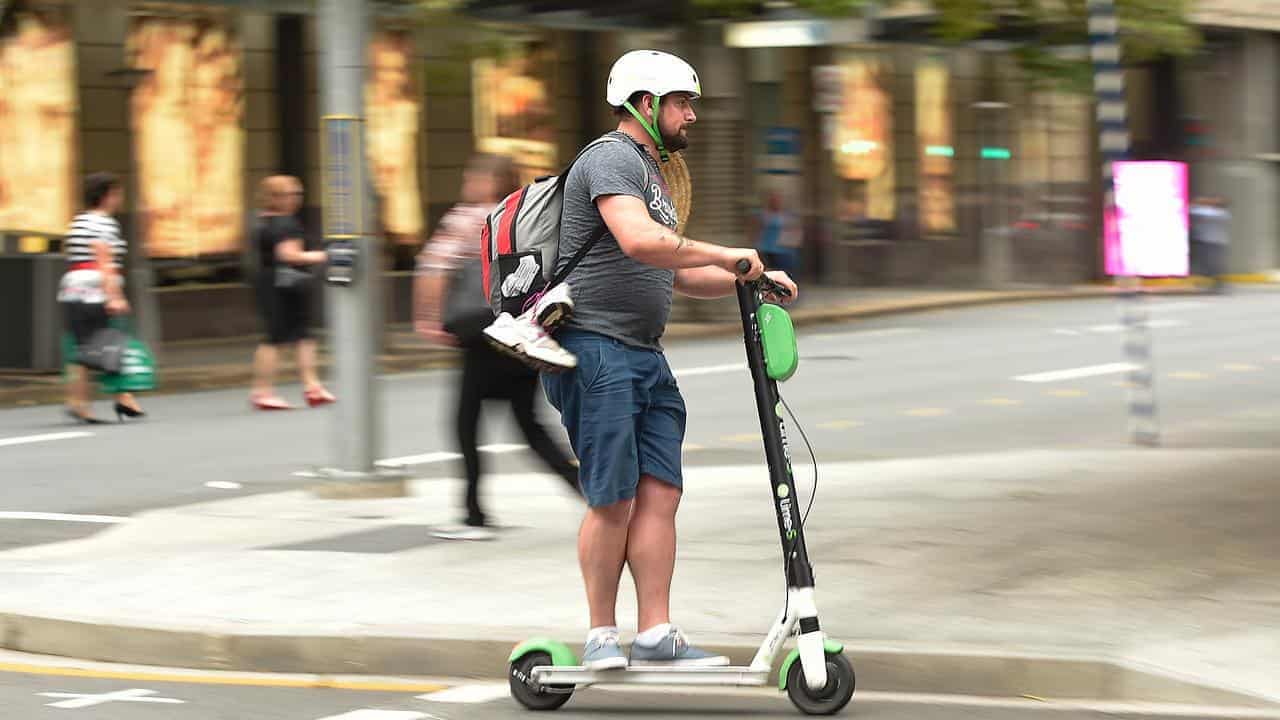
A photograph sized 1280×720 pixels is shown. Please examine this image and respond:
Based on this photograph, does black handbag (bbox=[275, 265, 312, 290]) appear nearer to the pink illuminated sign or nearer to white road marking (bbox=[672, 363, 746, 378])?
white road marking (bbox=[672, 363, 746, 378])

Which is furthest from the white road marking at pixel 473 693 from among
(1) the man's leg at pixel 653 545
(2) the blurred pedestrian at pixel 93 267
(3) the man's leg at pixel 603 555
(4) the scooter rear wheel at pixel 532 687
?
(2) the blurred pedestrian at pixel 93 267

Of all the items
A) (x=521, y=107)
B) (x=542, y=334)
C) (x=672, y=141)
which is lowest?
(x=542, y=334)

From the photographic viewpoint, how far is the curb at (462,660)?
238 inches

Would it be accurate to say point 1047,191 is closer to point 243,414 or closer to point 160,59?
point 160,59

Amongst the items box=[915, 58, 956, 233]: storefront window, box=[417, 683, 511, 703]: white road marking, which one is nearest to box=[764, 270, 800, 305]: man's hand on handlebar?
box=[417, 683, 511, 703]: white road marking

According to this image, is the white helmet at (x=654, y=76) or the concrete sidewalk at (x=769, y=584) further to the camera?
the concrete sidewalk at (x=769, y=584)

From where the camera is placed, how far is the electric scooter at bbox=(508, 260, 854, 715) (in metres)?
5.76

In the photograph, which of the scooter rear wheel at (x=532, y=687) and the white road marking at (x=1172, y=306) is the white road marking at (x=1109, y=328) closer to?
the white road marking at (x=1172, y=306)

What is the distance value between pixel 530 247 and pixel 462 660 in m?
1.49

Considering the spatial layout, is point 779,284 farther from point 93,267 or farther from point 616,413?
point 93,267

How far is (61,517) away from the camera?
1073 cm

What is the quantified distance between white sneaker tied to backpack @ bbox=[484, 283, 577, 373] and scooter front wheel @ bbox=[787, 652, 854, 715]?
1.10 metres

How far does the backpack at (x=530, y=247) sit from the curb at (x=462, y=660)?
1.28m

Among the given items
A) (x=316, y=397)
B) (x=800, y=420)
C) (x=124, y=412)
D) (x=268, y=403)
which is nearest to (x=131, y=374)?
(x=124, y=412)
